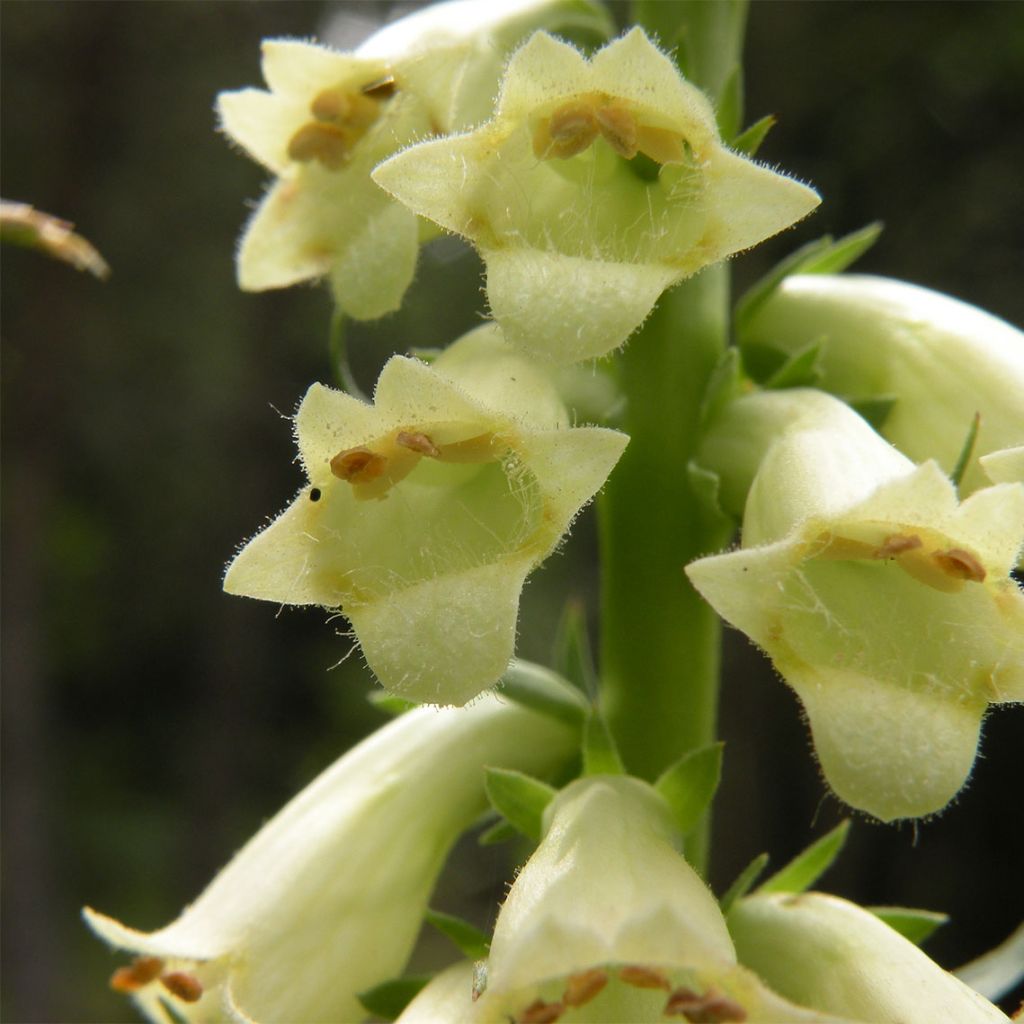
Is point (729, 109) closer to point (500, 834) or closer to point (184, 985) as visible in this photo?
point (500, 834)

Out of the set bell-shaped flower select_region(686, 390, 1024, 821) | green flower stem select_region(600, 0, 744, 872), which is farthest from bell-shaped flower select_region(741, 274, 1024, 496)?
bell-shaped flower select_region(686, 390, 1024, 821)

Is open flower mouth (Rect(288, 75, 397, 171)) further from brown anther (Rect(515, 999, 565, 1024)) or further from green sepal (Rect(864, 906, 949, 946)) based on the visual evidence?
green sepal (Rect(864, 906, 949, 946))

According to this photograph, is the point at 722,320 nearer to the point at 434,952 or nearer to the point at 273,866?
the point at 273,866

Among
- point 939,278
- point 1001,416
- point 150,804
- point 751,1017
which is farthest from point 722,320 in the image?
point 150,804

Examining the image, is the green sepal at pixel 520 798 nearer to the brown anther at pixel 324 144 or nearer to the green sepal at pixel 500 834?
the green sepal at pixel 500 834

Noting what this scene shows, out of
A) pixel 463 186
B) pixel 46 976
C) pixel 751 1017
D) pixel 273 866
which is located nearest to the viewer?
pixel 751 1017

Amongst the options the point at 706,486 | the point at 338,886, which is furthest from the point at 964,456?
the point at 338,886
